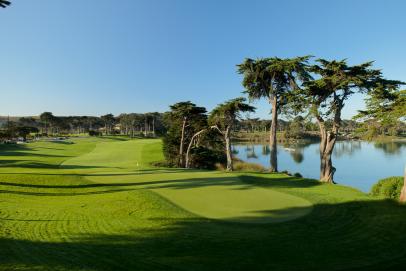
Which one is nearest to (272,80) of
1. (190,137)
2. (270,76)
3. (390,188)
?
(270,76)

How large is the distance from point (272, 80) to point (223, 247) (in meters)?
23.7

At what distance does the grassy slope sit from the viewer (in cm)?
800

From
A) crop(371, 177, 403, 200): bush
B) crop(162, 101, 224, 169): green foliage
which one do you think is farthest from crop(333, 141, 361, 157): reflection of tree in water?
crop(371, 177, 403, 200): bush

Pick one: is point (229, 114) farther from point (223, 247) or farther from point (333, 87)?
point (223, 247)

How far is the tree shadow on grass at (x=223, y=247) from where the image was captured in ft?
25.5

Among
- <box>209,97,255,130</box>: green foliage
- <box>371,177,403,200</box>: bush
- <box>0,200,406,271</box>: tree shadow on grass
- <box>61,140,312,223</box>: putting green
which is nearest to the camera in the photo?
<box>0,200,406,271</box>: tree shadow on grass

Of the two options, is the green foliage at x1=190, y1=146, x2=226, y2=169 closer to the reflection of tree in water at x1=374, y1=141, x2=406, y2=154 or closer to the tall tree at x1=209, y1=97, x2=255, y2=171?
the tall tree at x1=209, y1=97, x2=255, y2=171

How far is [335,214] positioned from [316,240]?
365 centimetres

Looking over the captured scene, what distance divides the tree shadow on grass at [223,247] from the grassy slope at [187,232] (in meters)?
0.03

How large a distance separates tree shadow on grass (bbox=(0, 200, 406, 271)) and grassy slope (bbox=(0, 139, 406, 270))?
3 centimetres

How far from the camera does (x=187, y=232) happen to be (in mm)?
10531

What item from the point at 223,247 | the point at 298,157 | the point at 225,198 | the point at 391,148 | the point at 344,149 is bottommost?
the point at 298,157

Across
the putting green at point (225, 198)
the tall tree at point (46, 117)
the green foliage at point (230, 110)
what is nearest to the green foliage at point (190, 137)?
the green foliage at point (230, 110)

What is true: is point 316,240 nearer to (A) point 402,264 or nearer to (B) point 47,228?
(A) point 402,264
